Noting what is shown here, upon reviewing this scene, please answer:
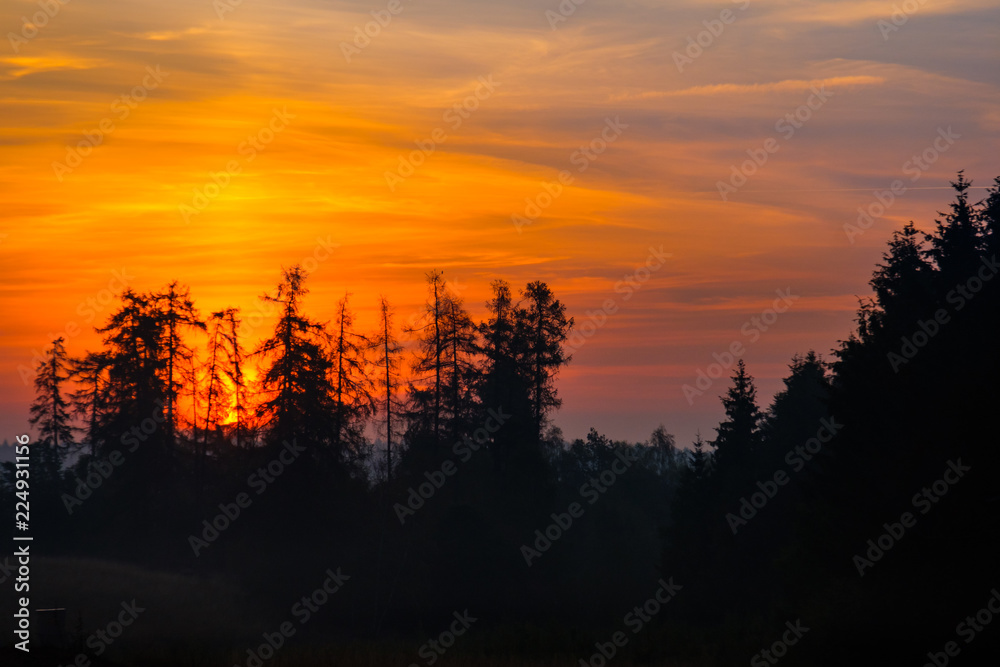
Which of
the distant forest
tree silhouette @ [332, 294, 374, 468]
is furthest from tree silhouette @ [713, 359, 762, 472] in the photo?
tree silhouette @ [332, 294, 374, 468]

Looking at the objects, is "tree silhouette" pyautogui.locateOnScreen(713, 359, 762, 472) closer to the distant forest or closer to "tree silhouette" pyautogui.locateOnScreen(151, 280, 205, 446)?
the distant forest

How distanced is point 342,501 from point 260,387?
7.82m

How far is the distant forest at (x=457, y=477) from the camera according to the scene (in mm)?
31984

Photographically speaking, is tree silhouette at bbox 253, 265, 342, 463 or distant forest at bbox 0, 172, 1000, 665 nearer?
distant forest at bbox 0, 172, 1000, 665

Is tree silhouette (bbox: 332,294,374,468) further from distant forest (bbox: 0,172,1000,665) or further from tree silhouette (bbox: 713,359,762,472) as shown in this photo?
tree silhouette (bbox: 713,359,762,472)

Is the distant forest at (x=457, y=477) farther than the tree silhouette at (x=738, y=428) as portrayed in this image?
No

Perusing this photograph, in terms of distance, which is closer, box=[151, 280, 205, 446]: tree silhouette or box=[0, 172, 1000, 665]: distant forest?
box=[0, 172, 1000, 665]: distant forest

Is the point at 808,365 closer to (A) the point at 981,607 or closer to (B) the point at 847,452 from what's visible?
(B) the point at 847,452

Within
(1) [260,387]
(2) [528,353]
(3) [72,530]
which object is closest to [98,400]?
(3) [72,530]

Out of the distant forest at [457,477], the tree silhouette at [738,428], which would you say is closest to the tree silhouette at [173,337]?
the distant forest at [457,477]

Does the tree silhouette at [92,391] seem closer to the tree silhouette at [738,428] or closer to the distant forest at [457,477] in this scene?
the distant forest at [457,477]

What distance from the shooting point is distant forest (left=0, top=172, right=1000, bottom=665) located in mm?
31984

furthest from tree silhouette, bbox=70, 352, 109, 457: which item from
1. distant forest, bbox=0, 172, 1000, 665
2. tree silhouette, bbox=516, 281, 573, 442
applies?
tree silhouette, bbox=516, 281, 573, 442

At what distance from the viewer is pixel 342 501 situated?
52.8 m
